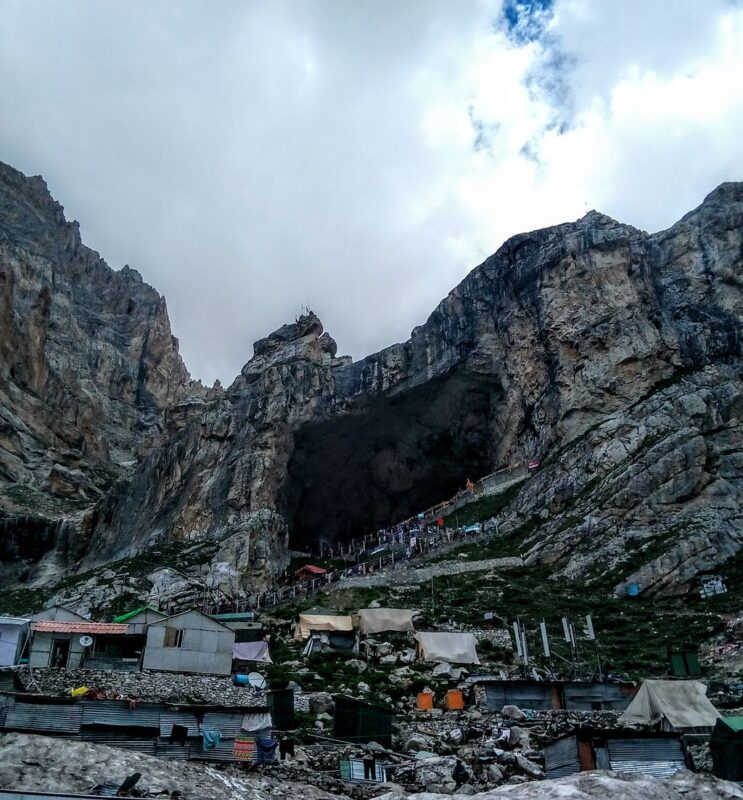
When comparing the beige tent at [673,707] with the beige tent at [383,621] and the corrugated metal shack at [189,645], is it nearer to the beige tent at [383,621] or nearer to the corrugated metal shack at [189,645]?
the beige tent at [383,621]

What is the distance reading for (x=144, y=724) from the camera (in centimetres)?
1844

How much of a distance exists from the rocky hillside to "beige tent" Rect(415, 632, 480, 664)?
1553cm

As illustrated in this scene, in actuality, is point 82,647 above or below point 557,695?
above

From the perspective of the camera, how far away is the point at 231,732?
19.0 meters

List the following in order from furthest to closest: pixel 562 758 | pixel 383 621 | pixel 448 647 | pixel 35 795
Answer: pixel 383 621
pixel 448 647
pixel 562 758
pixel 35 795

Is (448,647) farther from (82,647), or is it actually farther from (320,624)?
(82,647)

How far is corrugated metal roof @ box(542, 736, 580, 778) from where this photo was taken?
16.7 m

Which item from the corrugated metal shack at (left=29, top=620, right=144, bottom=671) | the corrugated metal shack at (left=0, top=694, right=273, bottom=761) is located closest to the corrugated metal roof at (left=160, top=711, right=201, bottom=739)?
the corrugated metal shack at (left=0, top=694, right=273, bottom=761)

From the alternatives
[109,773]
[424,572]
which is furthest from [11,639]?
[424,572]

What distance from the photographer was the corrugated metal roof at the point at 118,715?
18.2 m

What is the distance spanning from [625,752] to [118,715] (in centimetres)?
1227

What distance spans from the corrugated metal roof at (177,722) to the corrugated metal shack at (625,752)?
30.4ft

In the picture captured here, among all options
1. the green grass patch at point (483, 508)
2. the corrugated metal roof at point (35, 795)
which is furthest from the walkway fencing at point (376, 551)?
the corrugated metal roof at point (35, 795)

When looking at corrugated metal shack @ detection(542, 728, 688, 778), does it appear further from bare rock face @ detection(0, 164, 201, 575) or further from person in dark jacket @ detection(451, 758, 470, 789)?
bare rock face @ detection(0, 164, 201, 575)
